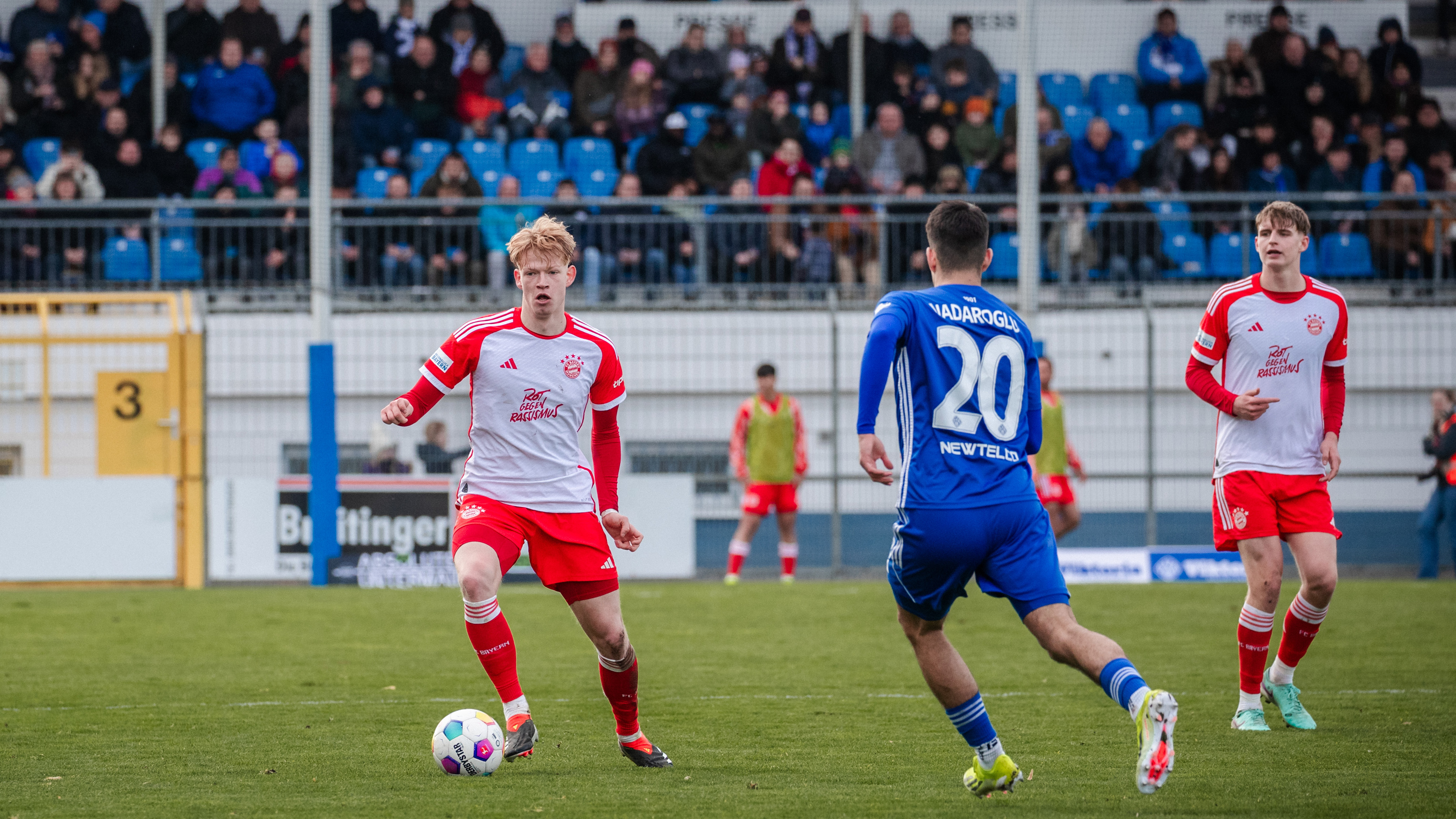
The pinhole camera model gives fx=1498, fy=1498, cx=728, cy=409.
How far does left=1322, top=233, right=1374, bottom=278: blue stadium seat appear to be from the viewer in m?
16.9

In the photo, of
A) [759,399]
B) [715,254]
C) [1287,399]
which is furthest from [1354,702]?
[715,254]

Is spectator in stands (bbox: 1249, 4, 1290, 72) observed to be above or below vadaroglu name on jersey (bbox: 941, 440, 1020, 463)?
above

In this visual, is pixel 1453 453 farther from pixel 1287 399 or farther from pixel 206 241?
pixel 206 241

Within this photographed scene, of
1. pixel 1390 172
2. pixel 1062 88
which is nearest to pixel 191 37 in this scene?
pixel 1062 88

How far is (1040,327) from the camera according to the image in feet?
53.7

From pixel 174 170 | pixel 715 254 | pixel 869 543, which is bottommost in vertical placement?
pixel 869 543

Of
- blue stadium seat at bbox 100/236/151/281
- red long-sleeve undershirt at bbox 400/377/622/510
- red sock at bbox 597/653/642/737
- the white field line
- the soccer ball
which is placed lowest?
the white field line

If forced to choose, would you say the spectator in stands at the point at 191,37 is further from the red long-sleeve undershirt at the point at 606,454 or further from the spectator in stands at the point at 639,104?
the red long-sleeve undershirt at the point at 606,454

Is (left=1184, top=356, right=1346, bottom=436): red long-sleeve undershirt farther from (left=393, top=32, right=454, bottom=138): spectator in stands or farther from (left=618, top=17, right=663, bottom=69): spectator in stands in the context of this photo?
(left=618, top=17, right=663, bottom=69): spectator in stands

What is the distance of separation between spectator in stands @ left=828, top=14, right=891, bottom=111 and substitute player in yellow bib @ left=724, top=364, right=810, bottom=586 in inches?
268

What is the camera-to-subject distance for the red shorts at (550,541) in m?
5.48

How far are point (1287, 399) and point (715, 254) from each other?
425 inches

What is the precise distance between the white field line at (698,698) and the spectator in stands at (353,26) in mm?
14603

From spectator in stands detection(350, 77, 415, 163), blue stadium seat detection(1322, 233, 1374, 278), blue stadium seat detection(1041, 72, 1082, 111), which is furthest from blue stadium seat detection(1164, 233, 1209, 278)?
spectator in stands detection(350, 77, 415, 163)
